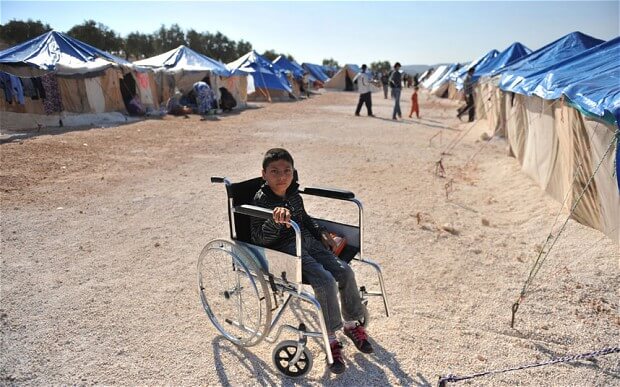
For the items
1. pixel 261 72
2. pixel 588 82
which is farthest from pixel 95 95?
pixel 588 82

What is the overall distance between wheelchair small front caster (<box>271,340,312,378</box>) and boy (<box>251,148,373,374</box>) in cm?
16

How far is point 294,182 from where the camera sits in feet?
9.45

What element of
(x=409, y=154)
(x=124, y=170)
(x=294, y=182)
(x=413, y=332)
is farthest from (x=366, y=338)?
(x=409, y=154)

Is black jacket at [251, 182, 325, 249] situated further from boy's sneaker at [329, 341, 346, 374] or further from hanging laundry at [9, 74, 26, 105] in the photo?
A: hanging laundry at [9, 74, 26, 105]

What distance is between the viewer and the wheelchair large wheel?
2.54 meters

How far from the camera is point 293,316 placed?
3.18 m

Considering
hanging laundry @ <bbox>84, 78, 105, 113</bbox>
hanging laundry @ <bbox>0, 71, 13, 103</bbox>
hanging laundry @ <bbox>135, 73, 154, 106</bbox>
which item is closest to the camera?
hanging laundry @ <bbox>0, 71, 13, 103</bbox>

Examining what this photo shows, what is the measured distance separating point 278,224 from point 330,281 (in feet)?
1.50

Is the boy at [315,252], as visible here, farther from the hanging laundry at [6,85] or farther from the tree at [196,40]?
the tree at [196,40]

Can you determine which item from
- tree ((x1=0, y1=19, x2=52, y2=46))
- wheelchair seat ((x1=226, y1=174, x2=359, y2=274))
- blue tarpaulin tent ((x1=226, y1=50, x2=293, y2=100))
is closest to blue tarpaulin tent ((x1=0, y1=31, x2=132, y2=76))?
blue tarpaulin tent ((x1=226, y1=50, x2=293, y2=100))

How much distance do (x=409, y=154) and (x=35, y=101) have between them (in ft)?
37.1

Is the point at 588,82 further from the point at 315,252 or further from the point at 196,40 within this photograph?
the point at 196,40

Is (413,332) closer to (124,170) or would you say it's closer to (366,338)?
(366,338)

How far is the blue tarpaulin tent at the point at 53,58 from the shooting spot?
41.2 feet
